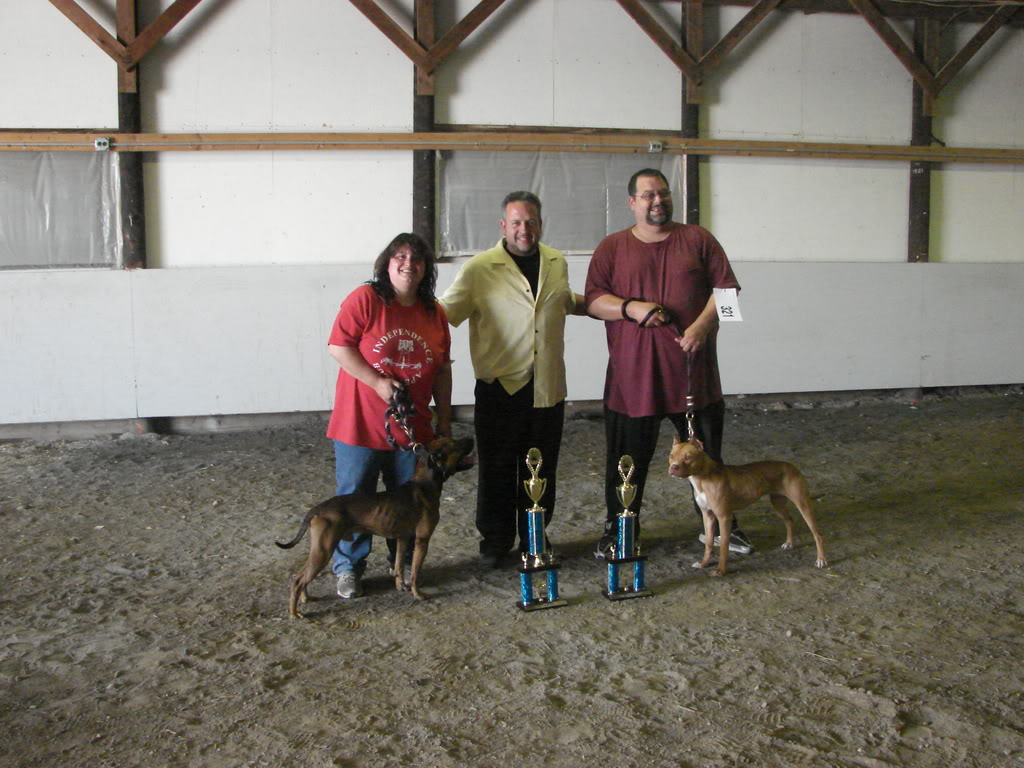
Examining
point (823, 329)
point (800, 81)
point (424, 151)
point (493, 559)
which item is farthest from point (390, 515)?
point (800, 81)

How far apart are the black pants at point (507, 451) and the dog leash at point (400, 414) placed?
1.47 feet

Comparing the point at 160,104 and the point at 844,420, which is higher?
the point at 160,104

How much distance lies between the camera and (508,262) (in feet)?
12.3

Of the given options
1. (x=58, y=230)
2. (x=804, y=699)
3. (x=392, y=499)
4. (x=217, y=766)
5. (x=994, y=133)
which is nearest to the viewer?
(x=217, y=766)

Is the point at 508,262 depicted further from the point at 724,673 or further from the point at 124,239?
the point at 124,239

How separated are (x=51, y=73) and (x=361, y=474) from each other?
18.6 feet

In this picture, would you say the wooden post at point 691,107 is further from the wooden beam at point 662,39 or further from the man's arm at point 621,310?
the man's arm at point 621,310

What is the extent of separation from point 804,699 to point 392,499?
160cm

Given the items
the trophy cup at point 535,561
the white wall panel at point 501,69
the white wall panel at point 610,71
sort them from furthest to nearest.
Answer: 1. the white wall panel at point 610,71
2. the white wall panel at point 501,69
3. the trophy cup at point 535,561

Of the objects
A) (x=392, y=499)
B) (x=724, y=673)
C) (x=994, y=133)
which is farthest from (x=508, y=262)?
(x=994, y=133)

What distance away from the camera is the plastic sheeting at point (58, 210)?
7.27 metres

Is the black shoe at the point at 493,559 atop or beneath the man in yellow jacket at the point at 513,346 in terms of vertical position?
beneath

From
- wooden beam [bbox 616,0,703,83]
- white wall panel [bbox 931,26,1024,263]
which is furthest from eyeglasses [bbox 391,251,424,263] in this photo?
white wall panel [bbox 931,26,1024,263]

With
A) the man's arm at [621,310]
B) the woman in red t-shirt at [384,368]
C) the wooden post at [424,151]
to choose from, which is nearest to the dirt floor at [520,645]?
the woman in red t-shirt at [384,368]
